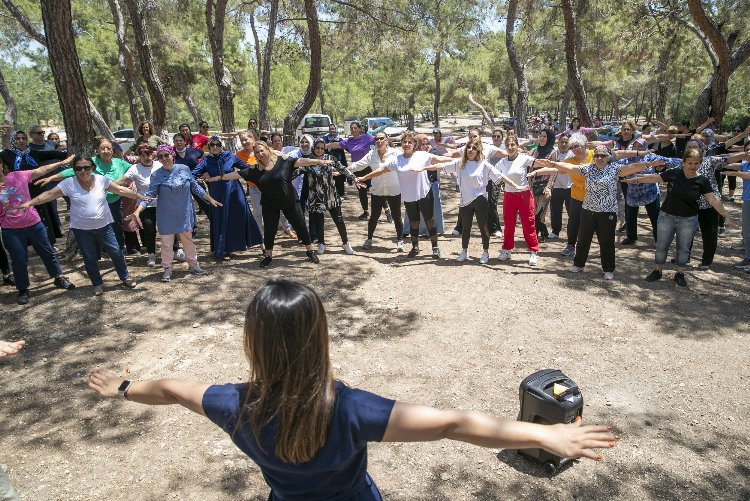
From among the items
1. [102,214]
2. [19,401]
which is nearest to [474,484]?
[19,401]

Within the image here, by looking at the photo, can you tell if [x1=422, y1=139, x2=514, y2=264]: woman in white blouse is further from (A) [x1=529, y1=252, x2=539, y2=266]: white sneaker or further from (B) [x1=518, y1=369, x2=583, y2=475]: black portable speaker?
(B) [x1=518, y1=369, x2=583, y2=475]: black portable speaker

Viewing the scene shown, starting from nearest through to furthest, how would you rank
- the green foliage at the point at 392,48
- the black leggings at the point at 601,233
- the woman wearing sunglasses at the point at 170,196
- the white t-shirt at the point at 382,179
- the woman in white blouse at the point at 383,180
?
the black leggings at the point at 601,233, the woman wearing sunglasses at the point at 170,196, the woman in white blouse at the point at 383,180, the white t-shirt at the point at 382,179, the green foliage at the point at 392,48

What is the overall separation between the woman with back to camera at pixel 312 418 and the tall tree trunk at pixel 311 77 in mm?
10803

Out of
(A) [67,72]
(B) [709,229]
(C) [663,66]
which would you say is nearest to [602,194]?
(B) [709,229]

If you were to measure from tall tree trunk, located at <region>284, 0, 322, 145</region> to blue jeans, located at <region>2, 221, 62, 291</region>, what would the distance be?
6321 mm

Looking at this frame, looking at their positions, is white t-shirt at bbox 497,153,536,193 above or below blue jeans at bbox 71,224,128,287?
above

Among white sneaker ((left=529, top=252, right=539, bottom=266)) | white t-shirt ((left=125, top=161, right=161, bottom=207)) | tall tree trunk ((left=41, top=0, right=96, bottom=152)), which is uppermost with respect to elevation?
tall tree trunk ((left=41, top=0, right=96, bottom=152))

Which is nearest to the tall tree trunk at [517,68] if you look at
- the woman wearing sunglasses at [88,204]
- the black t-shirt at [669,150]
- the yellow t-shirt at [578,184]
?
the black t-shirt at [669,150]

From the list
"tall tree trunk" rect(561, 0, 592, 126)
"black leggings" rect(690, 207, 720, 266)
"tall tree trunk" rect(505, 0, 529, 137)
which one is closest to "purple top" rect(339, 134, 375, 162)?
"tall tree trunk" rect(561, 0, 592, 126)

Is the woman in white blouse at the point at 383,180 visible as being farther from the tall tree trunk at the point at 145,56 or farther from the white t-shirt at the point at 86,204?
the tall tree trunk at the point at 145,56

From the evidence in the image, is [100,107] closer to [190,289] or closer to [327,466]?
[190,289]

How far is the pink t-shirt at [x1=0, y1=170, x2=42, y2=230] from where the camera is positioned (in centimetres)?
604

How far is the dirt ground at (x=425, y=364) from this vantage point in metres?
3.38

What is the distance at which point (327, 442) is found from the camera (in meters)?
1.44
